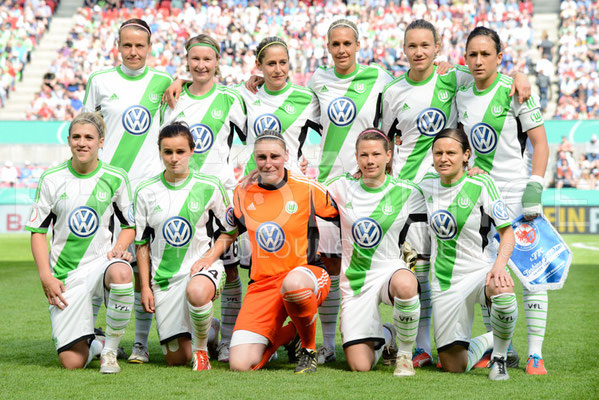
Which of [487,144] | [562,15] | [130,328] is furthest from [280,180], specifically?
[562,15]

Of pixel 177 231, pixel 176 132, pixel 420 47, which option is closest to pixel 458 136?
pixel 420 47

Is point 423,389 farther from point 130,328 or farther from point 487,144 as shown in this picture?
point 130,328

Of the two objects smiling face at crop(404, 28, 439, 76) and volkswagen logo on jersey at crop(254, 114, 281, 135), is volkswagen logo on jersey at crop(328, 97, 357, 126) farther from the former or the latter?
smiling face at crop(404, 28, 439, 76)

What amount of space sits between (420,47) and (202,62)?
5.09 feet

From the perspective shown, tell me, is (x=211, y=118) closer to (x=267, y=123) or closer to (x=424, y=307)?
(x=267, y=123)

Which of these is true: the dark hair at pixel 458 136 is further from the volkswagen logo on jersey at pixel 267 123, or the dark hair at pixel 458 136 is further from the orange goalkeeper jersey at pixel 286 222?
the volkswagen logo on jersey at pixel 267 123

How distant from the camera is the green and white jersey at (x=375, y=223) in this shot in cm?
459

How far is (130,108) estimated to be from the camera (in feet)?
17.4

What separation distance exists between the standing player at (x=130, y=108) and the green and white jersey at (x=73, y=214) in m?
0.61

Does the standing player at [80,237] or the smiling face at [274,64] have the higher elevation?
the smiling face at [274,64]

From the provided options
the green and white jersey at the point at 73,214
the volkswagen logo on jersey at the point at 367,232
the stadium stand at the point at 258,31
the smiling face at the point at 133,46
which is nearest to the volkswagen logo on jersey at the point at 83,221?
the green and white jersey at the point at 73,214

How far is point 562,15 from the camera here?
21.8 meters

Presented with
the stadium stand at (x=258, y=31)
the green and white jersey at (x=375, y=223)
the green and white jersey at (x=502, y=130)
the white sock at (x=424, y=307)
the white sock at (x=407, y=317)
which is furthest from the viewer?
the stadium stand at (x=258, y=31)

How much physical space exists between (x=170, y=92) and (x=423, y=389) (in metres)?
2.79
